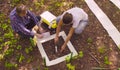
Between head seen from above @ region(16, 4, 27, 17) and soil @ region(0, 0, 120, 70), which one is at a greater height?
head seen from above @ region(16, 4, 27, 17)

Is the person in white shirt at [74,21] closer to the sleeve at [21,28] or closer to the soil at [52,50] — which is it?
the soil at [52,50]

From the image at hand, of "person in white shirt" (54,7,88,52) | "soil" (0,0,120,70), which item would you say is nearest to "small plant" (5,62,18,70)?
Answer: "soil" (0,0,120,70)

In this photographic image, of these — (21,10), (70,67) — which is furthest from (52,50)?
(21,10)

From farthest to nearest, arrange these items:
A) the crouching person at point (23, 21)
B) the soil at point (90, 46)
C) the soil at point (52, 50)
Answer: the soil at point (52, 50)
the soil at point (90, 46)
the crouching person at point (23, 21)

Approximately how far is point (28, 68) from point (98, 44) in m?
1.64

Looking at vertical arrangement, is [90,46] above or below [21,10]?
below

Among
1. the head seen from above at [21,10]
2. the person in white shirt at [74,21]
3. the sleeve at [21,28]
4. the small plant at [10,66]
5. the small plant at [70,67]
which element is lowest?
the small plant at [70,67]

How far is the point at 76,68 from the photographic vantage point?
5383 millimetres

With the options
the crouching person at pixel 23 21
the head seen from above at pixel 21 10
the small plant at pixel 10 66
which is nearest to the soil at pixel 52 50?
the crouching person at pixel 23 21

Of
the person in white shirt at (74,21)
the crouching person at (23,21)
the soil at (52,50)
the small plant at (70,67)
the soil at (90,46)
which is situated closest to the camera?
the person in white shirt at (74,21)

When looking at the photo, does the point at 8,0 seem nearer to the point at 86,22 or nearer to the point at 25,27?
the point at 25,27

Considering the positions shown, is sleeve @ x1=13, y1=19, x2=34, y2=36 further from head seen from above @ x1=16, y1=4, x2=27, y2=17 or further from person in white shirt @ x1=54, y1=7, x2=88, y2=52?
person in white shirt @ x1=54, y1=7, x2=88, y2=52

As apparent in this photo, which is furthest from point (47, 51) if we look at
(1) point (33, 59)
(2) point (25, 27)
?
(2) point (25, 27)

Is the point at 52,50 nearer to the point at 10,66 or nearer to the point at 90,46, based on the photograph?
the point at 90,46
